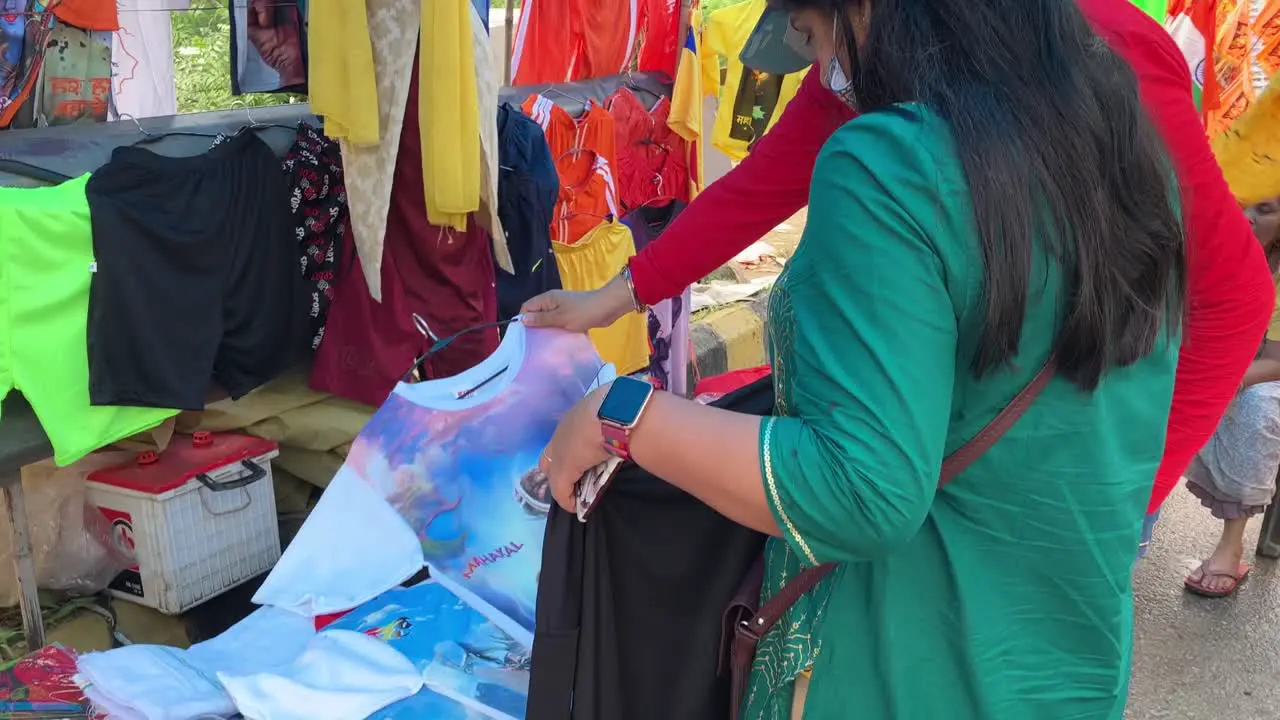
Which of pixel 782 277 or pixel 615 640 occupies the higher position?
pixel 782 277

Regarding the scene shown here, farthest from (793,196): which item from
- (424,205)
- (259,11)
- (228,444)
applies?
(259,11)

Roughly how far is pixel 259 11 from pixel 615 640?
9.77 ft

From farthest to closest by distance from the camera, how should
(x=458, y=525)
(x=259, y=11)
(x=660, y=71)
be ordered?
(x=660, y=71), (x=259, y=11), (x=458, y=525)

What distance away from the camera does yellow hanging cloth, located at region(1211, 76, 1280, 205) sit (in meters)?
2.38

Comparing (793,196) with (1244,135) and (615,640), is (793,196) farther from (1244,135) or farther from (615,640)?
(1244,135)

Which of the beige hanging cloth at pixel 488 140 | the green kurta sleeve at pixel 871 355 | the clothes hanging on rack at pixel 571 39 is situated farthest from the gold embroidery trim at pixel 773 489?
the clothes hanging on rack at pixel 571 39

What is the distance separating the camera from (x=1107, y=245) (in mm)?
1001

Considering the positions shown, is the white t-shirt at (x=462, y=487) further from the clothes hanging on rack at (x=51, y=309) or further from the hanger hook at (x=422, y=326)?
the hanger hook at (x=422, y=326)

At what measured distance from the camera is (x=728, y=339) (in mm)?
5527

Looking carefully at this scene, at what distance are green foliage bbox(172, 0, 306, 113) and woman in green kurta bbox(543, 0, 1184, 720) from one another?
10.5ft

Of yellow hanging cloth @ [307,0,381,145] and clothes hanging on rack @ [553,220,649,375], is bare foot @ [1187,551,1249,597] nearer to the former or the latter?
clothes hanging on rack @ [553,220,649,375]

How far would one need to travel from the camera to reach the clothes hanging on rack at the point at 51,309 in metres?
2.46

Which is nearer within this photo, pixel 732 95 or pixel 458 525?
pixel 458 525

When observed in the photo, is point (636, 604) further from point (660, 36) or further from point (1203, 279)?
point (660, 36)
